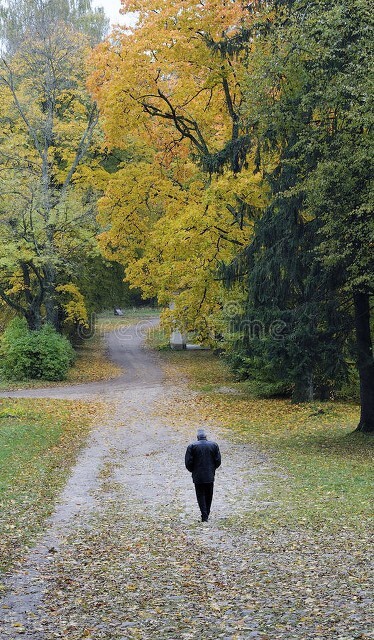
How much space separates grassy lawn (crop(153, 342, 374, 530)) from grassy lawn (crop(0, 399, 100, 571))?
3.69m

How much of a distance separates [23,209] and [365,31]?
975 inches

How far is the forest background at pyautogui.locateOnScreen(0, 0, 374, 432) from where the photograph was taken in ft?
58.7

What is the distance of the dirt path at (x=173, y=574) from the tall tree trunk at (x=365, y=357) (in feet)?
15.5

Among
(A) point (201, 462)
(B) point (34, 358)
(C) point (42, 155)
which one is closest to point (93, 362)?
(B) point (34, 358)

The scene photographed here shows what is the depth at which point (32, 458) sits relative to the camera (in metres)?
19.4

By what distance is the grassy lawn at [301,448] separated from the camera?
1331cm

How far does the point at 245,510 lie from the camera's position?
1383cm

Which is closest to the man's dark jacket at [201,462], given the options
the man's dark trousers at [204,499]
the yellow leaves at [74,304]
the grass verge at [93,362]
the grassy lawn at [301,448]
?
the man's dark trousers at [204,499]

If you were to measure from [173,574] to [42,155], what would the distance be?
3367 cm

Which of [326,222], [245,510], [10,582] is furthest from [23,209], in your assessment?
[10,582]

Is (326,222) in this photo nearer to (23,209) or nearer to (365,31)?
(365,31)

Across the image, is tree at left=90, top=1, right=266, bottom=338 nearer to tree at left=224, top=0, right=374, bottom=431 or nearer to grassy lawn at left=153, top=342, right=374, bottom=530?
grassy lawn at left=153, top=342, right=374, bottom=530

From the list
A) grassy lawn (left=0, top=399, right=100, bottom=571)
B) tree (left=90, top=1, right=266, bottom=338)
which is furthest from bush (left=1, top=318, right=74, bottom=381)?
grassy lawn (left=0, top=399, right=100, bottom=571)

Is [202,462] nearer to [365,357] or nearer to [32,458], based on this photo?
[32,458]
